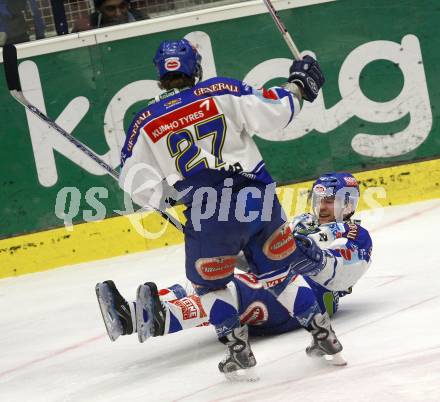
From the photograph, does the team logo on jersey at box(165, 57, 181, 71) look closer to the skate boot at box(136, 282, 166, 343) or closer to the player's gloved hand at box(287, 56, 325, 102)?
the player's gloved hand at box(287, 56, 325, 102)

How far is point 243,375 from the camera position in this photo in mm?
3828

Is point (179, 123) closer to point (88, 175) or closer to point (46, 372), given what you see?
point (46, 372)

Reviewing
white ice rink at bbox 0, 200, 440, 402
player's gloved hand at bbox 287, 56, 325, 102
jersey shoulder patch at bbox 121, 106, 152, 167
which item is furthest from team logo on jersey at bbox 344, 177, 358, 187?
jersey shoulder patch at bbox 121, 106, 152, 167

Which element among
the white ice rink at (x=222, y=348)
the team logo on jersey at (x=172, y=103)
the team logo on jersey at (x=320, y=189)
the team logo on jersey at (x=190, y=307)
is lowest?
the white ice rink at (x=222, y=348)

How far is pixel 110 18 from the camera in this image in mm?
7391

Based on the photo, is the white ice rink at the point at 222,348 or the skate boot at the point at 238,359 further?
the skate boot at the point at 238,359

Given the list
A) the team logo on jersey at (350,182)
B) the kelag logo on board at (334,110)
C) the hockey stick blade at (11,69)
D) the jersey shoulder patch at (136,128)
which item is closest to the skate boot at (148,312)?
the jersey shoulder patch at (136,128)

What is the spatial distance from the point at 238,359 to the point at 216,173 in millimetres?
653

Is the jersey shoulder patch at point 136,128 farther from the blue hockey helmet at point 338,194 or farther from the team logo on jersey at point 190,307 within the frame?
the blue hockey helmet at point 338,194

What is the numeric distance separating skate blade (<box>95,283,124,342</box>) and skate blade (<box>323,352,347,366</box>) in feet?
2.85

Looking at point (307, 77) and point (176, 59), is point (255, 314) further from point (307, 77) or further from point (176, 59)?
point (176, 59)

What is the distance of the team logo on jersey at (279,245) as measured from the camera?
12.4 ft

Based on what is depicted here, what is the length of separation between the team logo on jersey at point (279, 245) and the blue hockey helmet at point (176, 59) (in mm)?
639

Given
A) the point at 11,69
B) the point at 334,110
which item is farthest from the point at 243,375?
the point at 334,110
